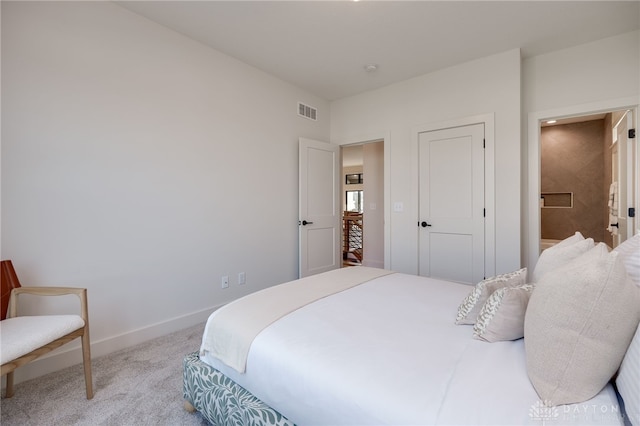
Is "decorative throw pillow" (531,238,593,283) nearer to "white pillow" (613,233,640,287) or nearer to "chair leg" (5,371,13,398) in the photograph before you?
"white pillow" (613,233,640,287)

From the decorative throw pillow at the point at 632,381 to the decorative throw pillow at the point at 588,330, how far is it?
2cm

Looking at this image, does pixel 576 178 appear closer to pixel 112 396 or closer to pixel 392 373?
pixel 392 373

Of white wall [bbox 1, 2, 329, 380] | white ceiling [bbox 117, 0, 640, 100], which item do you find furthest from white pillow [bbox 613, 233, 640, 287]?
white wall [bbox 1, 2, 329, 380]

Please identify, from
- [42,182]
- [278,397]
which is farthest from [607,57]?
[42,182]

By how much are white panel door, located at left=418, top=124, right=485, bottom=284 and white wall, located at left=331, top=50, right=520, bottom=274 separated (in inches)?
5.2

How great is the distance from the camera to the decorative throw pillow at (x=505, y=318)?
3.67ft

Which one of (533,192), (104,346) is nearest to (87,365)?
(104,346)

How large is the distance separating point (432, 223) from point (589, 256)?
8.68 ft

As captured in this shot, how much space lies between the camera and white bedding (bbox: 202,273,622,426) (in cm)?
80

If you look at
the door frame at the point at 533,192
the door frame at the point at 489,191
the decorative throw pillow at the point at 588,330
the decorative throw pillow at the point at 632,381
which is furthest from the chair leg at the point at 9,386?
the door frame at the point at 533,192

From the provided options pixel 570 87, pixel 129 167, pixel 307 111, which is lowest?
pixel 129 167

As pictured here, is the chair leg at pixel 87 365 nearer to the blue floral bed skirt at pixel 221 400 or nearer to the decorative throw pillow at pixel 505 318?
the blue floral bed skirt at pixel 221 400

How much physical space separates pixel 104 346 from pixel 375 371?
228 centimetres

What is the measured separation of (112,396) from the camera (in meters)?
1.75
